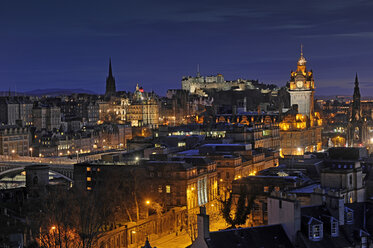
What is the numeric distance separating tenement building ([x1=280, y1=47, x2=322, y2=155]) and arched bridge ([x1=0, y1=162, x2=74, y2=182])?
5301 centimetres

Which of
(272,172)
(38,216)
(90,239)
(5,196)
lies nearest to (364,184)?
(272,172)

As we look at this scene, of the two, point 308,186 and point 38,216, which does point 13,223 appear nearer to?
point 38,216

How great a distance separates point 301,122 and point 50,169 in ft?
219

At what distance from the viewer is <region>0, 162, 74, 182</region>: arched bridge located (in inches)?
3979

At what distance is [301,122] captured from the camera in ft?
486

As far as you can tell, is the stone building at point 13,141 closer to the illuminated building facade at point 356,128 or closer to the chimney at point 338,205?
the illuminated building facade at point 356,128

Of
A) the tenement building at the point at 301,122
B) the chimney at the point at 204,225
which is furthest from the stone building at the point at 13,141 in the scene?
the chimney at the point at 204,225

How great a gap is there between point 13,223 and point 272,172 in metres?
30.7

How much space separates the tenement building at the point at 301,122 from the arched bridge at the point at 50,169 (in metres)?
53.0

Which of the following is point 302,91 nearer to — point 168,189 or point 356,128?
point 356,128

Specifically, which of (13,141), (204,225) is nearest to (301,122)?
(13,141)

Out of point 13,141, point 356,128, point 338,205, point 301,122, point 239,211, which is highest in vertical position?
point 301,122

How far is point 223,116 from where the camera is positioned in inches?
6235

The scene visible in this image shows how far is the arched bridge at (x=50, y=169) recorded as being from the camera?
332 feet
